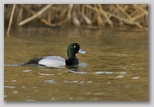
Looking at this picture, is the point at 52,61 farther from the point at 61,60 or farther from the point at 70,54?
the point at 70,54

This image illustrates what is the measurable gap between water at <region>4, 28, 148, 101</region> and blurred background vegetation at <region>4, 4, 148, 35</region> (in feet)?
0.48

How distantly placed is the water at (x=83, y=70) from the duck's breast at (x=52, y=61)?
0.06 meters

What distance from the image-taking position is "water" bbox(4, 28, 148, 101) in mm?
6438

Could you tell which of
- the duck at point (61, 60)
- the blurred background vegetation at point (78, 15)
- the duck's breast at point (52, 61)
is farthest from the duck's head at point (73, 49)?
the blurred background vegetation at point (78, 15)

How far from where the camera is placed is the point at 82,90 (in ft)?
21.3

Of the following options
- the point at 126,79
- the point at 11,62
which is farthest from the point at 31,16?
the point at 126,79

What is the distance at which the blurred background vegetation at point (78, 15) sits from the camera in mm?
7488

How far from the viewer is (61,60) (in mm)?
7297

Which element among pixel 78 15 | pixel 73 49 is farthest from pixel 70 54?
pixel 78 15

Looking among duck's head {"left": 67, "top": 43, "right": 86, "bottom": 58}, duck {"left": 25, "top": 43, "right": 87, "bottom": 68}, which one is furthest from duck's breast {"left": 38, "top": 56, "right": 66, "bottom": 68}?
duck's head {"left": 67, "top": 43, "right": 86, "bottom": 58}

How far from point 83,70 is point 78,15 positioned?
37.2 inches

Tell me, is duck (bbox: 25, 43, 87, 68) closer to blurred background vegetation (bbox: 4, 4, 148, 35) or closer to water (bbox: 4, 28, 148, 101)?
water (bbox: 4, 28, 148, 101)

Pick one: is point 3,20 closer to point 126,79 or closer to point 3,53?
point 3,53

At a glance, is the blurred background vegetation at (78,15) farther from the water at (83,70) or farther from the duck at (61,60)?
the duck at (61,60)
